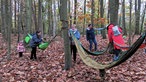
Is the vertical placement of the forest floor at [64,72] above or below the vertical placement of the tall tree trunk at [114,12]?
below

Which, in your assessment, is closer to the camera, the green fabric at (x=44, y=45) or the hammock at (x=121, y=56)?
the hammock at (x=121, y=56)

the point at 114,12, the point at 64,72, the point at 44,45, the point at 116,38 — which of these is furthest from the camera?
the point at 114,12

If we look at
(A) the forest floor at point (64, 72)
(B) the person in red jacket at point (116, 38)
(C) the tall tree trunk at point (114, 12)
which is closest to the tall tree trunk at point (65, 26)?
(A) the forest floor at point (64, 72)

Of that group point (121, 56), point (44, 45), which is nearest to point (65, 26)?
point (44, 45)

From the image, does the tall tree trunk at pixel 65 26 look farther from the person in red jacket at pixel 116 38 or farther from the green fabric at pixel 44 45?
the person in red jacket at pixel 116 38

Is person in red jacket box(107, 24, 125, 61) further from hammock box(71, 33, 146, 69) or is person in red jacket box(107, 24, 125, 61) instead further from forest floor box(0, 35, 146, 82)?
hammock box(71, 33, 146, 69)

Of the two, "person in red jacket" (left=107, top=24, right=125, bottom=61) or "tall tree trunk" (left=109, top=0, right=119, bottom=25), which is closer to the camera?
"person in red jacket" (left=107, top=24, right=125, bottom=61)

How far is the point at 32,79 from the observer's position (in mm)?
5855

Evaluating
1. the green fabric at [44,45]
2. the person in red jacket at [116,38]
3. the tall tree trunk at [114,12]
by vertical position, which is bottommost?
the green fabric at [44,45]

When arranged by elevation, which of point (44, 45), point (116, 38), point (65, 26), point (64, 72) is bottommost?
point (64, 72)

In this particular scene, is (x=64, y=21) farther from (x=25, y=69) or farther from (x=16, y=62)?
(x=16, y=62)

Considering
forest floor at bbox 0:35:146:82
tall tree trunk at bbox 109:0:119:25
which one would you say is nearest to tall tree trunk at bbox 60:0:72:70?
forest floor at bbox 0:35:146:82

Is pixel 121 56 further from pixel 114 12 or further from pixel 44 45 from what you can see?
pixel 114 12

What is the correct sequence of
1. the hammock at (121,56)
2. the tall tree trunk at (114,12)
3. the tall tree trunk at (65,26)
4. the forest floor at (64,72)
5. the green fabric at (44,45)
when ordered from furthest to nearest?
1. the tall tree trunk at (114,12)
2. the green fabric at (44,45)
3. the tall tree trunk at (65,26)
4. the forest floor at (64,72)
5. the hammock at (121,56)
